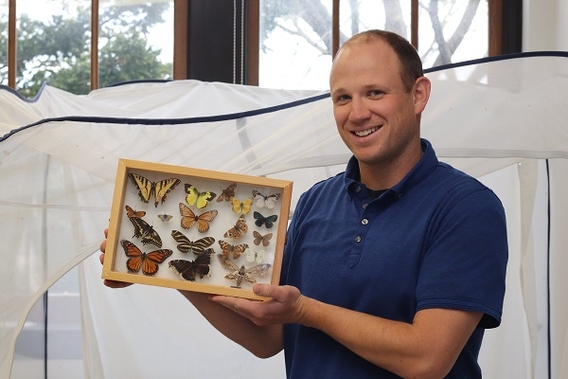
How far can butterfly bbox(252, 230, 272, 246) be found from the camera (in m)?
1.09

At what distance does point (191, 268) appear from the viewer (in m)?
1.08

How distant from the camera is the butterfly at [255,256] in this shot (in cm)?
108

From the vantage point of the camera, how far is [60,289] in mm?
2180

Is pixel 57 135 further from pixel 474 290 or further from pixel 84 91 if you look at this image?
pixel 84 91

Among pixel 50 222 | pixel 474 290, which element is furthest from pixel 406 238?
pixel 50 222

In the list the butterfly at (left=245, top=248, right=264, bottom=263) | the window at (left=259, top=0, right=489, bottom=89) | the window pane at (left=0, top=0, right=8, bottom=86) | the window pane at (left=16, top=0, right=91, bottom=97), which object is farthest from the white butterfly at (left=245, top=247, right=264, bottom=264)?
the window pane at (left=0, top=0, right=8, bottom=86)

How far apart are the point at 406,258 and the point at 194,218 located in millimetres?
285

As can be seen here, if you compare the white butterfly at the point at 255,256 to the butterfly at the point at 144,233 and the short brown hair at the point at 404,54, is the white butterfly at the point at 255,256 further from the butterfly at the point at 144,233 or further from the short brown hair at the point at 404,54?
the short brown hair at the point at 404,54

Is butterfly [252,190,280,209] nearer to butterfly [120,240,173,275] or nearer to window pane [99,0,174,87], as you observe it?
butterfly [120,240,173,275]

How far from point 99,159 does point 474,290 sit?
0.83 m

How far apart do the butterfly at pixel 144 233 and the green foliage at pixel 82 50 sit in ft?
5.25

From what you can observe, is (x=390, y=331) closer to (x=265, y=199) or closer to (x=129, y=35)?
(x=265, y=199)

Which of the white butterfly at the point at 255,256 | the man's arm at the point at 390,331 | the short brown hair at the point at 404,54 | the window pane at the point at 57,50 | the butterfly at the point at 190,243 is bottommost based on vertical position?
the man's arm at the point at 390,331

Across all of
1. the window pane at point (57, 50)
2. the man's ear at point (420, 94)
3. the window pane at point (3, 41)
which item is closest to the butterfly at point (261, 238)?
the man's ear at point (420, 94)
